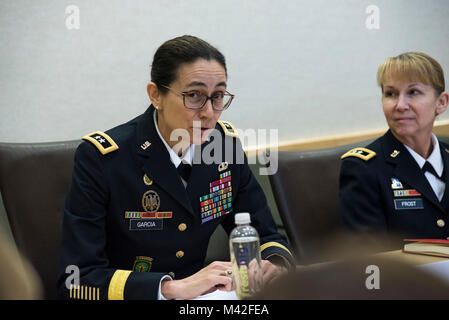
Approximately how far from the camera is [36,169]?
173cm

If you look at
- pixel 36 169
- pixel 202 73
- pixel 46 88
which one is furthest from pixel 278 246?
pixel 46 88

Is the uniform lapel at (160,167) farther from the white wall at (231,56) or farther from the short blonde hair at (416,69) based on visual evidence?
the short blonde hair at (416,69)

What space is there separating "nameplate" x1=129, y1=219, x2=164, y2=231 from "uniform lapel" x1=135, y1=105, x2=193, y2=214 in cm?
10

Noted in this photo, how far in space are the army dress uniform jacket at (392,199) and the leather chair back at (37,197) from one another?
3.65 feet

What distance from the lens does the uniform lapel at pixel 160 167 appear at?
1454mm

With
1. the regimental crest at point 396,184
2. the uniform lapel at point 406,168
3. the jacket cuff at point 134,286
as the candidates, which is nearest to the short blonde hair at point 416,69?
the uniform lapel at point 406,168

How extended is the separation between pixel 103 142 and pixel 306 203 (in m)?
0.87

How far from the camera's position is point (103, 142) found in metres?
1.47

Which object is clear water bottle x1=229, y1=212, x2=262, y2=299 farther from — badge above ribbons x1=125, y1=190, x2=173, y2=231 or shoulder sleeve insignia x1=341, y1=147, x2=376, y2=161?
shoulder sleeve insignia x1=341, y1=147, x2=376, y2=161

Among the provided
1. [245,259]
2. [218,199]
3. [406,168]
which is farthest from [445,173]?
[245,259]

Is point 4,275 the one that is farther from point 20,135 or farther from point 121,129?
point 20,135

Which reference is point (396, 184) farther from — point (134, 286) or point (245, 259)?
point (134, 286)

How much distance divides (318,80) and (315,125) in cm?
26

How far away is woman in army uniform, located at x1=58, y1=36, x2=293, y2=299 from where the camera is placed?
4.49 feet
